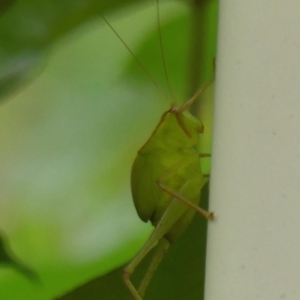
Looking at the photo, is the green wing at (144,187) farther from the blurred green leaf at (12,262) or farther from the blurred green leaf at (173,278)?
the blurred green leaf at (12,262)

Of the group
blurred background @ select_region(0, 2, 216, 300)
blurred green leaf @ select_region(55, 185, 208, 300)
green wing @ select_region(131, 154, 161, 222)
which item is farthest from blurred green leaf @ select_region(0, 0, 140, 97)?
blurred green leaf @ select_region(55, 185, 208, 300)

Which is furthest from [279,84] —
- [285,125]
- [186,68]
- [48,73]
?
[48,73]

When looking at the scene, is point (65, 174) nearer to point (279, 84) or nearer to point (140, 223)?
point (140, 223)

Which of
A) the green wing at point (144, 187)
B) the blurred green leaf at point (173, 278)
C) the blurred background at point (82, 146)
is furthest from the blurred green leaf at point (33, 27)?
the blurred green leaf at point (173, 278)

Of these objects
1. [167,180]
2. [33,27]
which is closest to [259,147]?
[167,180]

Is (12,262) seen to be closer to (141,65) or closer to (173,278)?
(173,278)

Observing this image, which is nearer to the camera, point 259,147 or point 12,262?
point 259,147
